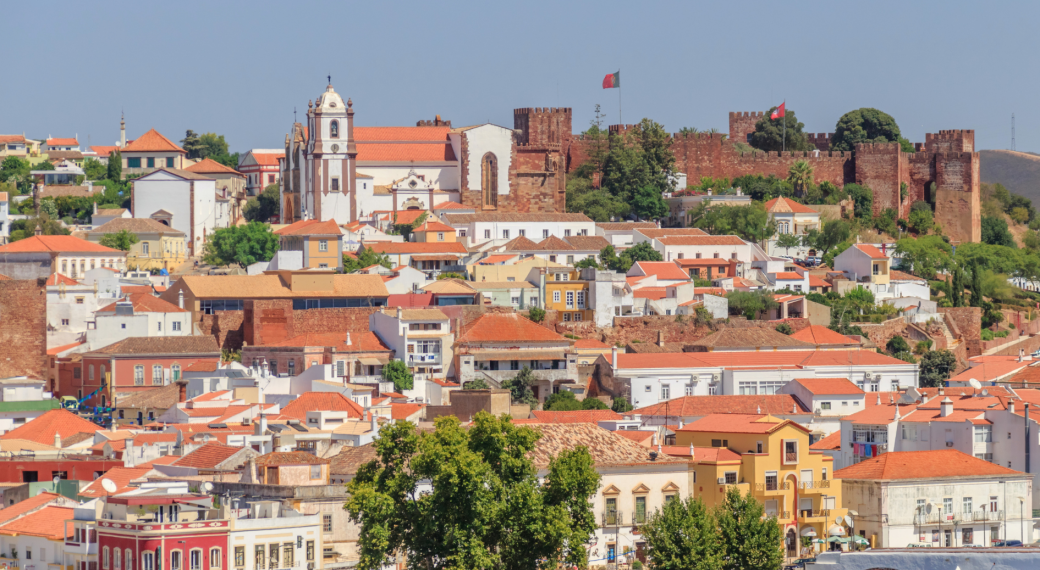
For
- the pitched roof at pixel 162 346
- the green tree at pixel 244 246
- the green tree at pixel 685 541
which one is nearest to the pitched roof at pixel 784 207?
the green tree at pixel 244 246

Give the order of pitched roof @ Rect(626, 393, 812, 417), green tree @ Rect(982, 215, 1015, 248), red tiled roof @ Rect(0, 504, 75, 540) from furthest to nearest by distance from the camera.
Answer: green tree @ Rect(982, 215, 1015, 248)
pitched roof @ Rect(626, 393, 812, 417)
red tiled roof @ Rect(0, 504, 75, 540)

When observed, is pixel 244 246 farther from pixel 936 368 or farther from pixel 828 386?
pixel 828 386

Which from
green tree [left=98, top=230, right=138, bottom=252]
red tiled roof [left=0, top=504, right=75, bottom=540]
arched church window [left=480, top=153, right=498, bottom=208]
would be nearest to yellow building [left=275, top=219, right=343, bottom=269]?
green tree [left=98, top=230, right=138, bottom=252]

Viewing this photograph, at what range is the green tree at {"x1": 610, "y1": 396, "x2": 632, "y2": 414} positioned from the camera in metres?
57.3

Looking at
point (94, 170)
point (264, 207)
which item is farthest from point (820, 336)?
point (94, 170)

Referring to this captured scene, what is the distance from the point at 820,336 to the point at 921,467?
27.3 meters

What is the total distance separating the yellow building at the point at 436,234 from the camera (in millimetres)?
78750

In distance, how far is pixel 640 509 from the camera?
37.5 metres

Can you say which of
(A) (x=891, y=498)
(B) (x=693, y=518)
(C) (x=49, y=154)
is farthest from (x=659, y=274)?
(C) (x=49, y=154)

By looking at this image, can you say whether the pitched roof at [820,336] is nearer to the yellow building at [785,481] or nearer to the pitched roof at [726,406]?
the pitched roof at [726,406]

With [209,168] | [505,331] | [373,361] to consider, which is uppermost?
[209,168]

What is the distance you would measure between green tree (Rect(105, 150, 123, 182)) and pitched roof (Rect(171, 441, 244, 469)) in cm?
5578

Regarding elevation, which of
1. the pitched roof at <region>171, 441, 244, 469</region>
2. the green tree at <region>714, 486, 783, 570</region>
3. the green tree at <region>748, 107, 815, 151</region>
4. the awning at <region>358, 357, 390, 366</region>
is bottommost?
the green tree at <region>714, 486, 783, 570</region>

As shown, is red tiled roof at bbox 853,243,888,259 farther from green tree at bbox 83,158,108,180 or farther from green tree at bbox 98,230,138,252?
green tree at bbox 83,158,108,180
